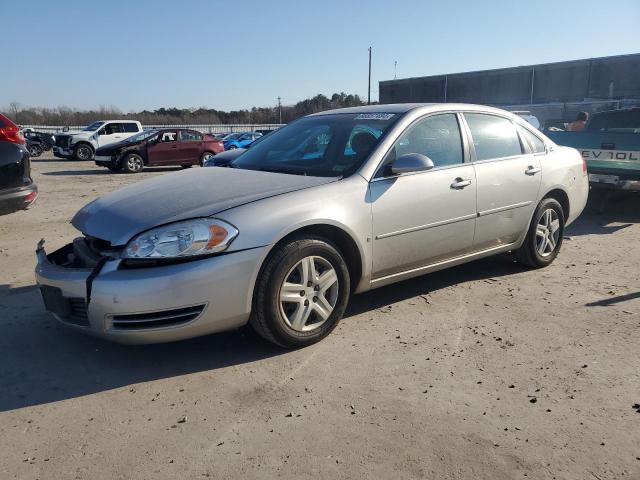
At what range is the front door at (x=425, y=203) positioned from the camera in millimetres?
3902

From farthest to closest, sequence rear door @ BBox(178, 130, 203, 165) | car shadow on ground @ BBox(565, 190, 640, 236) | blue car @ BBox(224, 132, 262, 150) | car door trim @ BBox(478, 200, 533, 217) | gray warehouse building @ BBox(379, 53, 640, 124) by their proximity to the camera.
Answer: gray warehouse building @ BBox(379, 53, 640, 124) < blue car @ BBox(224, 132, 262, 150) < rear door @ BBox(178, 130, 203, 165) < car shadow on ground @ BBox(565, 190, 640, 236) < car door trim @ BBox(478, 200, 533, 217)

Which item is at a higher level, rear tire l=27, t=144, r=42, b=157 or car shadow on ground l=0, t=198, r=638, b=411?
car shadow on ground l=0, t=198, r=638, b=411

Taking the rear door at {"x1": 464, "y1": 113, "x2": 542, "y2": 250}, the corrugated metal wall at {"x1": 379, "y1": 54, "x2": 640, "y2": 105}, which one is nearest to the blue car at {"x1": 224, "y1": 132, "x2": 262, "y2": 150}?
the rear door at {"x1": 464, "y1": 113, "x2": 542, "y2": 250}

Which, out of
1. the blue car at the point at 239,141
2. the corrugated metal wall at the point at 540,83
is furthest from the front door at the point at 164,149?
the corrugated metal wall at the point at 540,83

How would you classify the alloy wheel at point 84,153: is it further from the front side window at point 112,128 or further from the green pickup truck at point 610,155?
the green pickup truck at point 610,155

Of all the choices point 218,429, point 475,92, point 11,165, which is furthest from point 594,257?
point 475,92

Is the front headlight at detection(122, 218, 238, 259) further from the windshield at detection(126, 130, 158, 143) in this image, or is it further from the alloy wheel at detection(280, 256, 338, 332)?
the windshield at detection(126, 130, 158, 143)

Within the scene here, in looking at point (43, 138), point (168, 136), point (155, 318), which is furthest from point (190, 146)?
point (155, 318)

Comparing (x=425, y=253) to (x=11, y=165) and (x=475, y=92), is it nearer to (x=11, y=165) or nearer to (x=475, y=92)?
(x=11, y=165)

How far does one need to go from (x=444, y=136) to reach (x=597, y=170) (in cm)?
465

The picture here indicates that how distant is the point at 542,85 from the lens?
155 feet

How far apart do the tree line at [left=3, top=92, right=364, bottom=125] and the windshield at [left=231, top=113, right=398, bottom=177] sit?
5177cm

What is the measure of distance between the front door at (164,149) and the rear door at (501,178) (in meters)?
15.0

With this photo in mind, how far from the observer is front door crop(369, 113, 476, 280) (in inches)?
154
